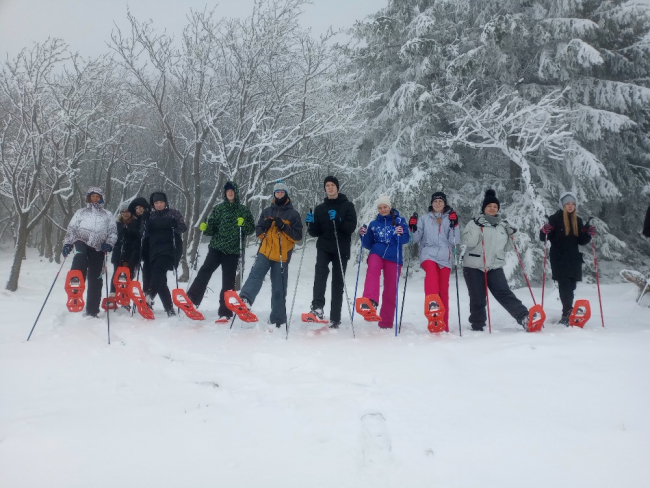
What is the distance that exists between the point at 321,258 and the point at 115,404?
3.30m

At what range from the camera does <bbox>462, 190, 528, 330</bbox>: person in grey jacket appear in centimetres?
591

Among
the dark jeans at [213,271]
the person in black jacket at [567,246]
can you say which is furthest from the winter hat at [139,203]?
the person in black jacket at [567,246]

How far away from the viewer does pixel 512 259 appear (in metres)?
11.0

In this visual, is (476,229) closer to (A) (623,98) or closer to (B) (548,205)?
(B) (548,205)

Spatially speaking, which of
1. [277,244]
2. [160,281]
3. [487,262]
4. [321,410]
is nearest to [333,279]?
[277,244]

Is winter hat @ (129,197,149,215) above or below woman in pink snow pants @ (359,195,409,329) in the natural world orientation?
above

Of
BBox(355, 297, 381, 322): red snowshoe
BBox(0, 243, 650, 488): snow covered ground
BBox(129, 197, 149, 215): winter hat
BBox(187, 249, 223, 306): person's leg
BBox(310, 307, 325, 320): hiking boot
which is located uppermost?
BBox(129, 197, 149, 215): winter hat

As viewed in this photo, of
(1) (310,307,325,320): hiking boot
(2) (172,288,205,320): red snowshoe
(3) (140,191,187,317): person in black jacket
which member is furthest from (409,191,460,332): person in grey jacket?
(3) (140,191,187,317): person in black jacket

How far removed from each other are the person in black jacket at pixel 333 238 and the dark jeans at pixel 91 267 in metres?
3.05

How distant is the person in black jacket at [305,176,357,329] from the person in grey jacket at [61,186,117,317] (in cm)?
292

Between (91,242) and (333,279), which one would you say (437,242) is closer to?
(333,279)

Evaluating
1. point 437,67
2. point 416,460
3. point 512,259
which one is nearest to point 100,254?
point 416,460

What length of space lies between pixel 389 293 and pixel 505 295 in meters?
1.60

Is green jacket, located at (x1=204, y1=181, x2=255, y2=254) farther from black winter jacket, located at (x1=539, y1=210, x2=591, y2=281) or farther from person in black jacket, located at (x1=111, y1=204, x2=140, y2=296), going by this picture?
black winter jacket, located at (x1=539, y1=210, x2=591, y2=281)
